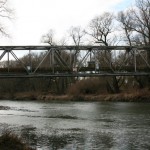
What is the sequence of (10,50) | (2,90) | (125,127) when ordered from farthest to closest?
(2,90) < (10,50) < (125,127)

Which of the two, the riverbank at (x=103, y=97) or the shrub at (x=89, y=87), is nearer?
the riverbank at (x=103, y=97)

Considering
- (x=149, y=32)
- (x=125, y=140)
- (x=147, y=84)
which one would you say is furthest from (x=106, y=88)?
(x=125, y=140)

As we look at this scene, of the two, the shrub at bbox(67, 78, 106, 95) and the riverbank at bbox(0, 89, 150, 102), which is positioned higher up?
the shrub at bbox(67, 78, 106, 95)

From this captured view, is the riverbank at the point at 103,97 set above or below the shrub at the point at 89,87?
below

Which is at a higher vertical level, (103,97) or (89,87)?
(89,87)

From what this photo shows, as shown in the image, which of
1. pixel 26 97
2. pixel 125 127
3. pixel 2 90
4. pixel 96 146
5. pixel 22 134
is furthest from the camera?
pixel 2 90

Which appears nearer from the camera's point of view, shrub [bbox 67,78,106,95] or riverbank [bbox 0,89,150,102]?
riverbank [bbox 0,89,150,102]

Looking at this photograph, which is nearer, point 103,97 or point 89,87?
point 103,97

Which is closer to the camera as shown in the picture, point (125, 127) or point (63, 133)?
point (63, 133)

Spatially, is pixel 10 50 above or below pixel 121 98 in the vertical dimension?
above

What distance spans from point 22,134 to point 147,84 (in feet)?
146

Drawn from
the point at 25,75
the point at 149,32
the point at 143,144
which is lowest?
the point at 143,144

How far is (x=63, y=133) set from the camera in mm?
25609

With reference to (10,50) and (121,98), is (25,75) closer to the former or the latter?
(10,50)
